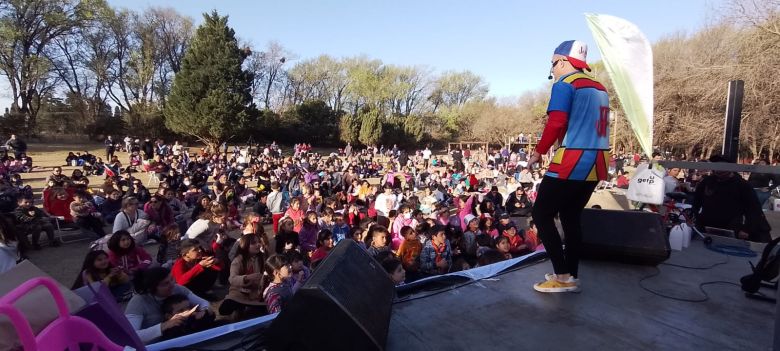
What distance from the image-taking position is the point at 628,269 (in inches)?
141

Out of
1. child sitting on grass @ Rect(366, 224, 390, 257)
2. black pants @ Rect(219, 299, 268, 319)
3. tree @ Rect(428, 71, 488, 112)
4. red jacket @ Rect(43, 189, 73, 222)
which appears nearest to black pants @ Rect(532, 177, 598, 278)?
black pants @ Rect(219, 299, 268, 319)

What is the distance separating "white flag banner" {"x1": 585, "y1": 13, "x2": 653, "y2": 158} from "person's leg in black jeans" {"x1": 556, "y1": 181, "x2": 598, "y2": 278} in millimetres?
1537

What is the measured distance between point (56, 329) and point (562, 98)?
2733 mm

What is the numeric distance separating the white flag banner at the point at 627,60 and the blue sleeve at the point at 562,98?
142cm

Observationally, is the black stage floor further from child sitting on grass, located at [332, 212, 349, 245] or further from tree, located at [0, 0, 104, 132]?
tree, located at [0, 0, 104, 132]

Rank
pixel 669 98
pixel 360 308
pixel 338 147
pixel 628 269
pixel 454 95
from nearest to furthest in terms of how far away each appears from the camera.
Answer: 1. pixel 360 308
2. pixel 628 269
3. pixel 669 98
4. pixel 338 147
5. pixel 454 95

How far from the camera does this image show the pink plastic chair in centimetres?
131

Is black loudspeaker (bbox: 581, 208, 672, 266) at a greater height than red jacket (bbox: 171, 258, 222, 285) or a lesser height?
greater

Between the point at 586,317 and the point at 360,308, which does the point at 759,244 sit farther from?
the point at 360,308

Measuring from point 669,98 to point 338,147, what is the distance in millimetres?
29424

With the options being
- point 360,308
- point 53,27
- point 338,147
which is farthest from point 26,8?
point 360,308

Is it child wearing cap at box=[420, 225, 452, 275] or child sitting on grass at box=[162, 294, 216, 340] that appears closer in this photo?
child sitting on grass at box=[162, 294, 216, 340]

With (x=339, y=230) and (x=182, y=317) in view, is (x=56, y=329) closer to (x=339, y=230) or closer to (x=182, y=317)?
(x=182, y=317)

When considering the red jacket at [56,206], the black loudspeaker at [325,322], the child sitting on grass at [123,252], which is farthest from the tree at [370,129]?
the black loudspeaker at [325,322]
